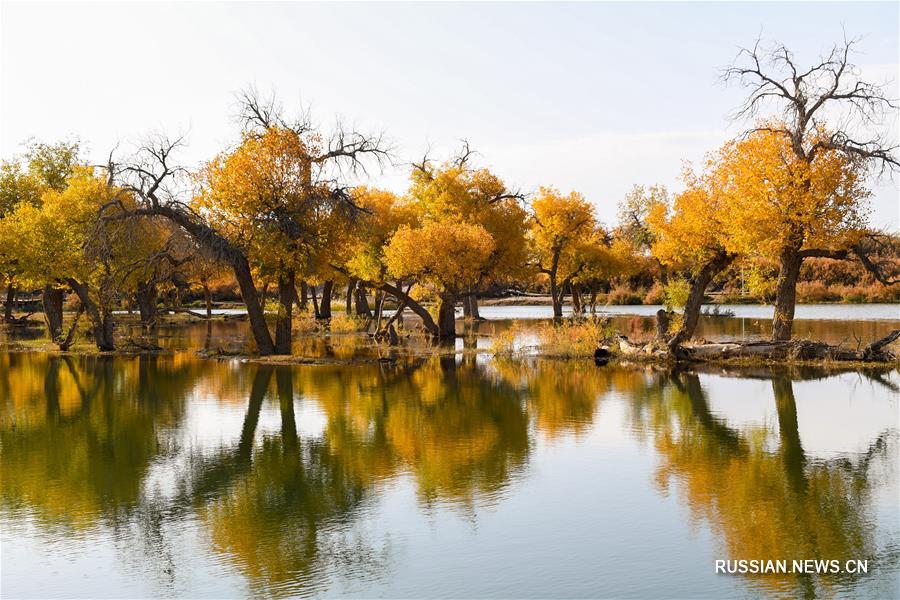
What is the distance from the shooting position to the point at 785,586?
10.3m

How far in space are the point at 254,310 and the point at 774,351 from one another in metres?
20.7

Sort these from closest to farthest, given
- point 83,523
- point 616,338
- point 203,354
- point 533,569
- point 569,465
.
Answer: point 533,569 → point 83,523 → point 569,465 → point 616,338 → point 203,354

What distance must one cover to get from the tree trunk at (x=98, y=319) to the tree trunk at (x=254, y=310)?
A: 7.87 metres

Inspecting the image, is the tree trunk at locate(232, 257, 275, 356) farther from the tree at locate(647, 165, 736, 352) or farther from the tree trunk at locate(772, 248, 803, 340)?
the tree trunk at locate(772, 248, 803, 340)

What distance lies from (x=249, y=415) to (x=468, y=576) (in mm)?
13099

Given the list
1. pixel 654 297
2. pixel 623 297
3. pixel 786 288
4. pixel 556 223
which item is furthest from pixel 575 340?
pixel 623 297

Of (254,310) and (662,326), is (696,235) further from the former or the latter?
(254,310)

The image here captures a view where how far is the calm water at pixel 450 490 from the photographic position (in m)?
10.8

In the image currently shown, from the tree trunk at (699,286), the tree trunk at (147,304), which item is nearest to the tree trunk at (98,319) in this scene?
the tree trunk at (147,304)

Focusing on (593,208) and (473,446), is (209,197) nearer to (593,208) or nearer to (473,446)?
(473,446)

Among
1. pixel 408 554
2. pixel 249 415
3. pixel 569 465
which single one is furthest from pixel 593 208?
pixel 408 554

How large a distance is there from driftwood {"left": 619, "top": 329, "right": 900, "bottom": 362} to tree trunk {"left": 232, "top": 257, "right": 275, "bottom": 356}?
49.4ft

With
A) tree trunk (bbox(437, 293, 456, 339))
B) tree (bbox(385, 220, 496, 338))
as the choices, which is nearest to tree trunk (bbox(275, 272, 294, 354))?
tree (bbox(385, 220, 496, 338))

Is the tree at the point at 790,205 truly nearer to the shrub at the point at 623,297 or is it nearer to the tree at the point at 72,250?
the tree at the point at 72,250
